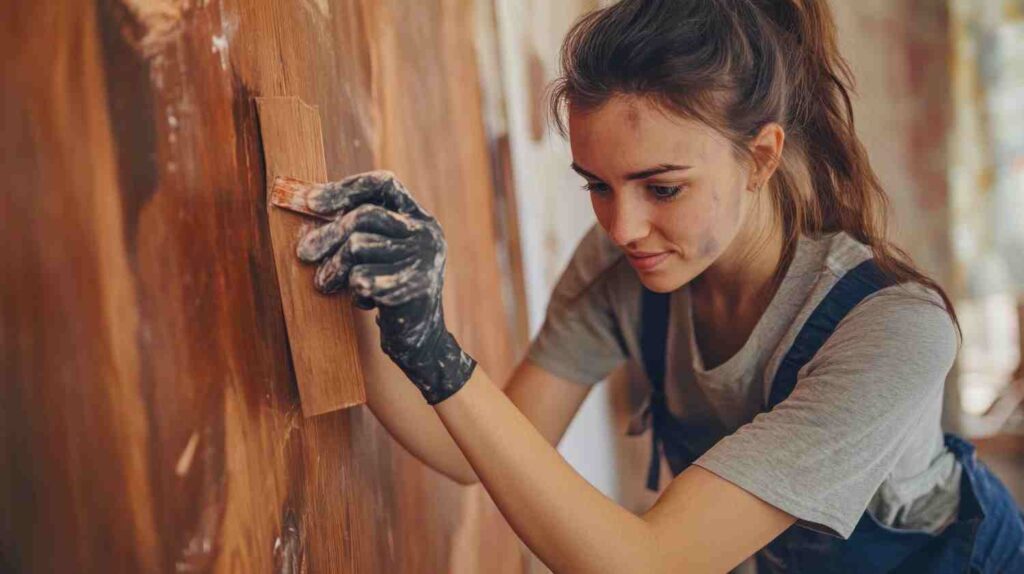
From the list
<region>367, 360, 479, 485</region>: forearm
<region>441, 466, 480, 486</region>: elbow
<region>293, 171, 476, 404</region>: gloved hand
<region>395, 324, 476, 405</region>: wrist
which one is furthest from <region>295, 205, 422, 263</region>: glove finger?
<region>441, 466, 480, 486</region>: elbow

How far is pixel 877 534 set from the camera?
1.27 m

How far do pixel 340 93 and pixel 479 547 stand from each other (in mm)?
796

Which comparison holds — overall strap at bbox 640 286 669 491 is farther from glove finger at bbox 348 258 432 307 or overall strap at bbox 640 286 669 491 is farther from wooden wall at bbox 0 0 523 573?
glove finger at bbox 348 258 432 307

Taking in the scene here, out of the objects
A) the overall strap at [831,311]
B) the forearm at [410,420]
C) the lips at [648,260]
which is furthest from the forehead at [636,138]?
the forearm at [410,420]

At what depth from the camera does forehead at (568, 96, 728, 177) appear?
1060 mm

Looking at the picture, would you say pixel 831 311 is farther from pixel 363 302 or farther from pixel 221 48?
pixel 221 48

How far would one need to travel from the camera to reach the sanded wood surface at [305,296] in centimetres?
79

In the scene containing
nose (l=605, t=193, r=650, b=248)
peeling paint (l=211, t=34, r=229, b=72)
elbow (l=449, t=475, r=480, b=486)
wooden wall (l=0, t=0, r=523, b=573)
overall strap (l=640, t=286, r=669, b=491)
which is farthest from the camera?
overall strap (l=640, t=286, r=669, b=491)

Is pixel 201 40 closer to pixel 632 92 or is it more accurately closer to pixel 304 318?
pixel 304 318

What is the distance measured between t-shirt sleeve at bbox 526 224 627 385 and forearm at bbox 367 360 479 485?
30 centimetres

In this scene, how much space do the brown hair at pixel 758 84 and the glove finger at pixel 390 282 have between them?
16.0 inches

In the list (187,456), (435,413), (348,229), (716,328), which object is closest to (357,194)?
(348,229)

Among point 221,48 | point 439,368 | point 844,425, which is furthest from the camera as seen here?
point 844,425

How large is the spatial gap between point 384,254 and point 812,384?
54 cm
